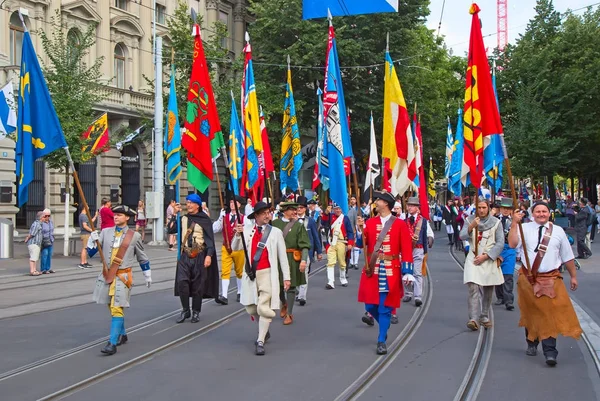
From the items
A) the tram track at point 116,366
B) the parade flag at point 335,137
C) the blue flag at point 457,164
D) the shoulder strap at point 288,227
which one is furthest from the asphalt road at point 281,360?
the blue flag at point 457,164

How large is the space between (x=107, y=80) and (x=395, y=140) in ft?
76.1

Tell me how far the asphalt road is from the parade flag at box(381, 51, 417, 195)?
6.64ft

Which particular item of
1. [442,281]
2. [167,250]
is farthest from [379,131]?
[442,281]

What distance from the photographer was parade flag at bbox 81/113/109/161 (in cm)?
2309

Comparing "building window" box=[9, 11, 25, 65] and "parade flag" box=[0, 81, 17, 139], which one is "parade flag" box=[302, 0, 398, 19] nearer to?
"parade flag" box=[0, 81, 17, 139]

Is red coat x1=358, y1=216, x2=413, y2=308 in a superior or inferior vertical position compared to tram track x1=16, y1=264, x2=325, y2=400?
superior

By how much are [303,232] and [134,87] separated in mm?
25375

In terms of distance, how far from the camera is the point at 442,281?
16.0 meters

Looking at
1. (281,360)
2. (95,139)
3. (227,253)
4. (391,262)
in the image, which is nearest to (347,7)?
(227,253)

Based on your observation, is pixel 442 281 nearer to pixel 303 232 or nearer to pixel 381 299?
pixel 303 232

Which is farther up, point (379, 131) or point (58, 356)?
point (379, 131)

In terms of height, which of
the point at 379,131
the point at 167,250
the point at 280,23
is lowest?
the point at 167,250

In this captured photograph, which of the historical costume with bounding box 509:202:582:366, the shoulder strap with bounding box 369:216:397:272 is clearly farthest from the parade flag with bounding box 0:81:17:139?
the historical costume with bounding box 509:202:582:366

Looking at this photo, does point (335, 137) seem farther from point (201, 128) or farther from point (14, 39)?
point (14, 39)
